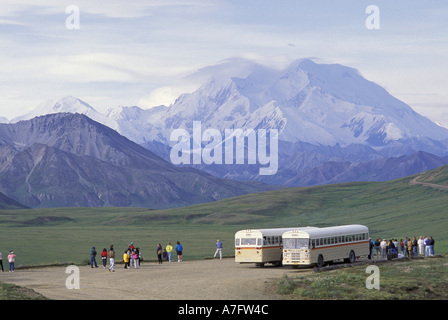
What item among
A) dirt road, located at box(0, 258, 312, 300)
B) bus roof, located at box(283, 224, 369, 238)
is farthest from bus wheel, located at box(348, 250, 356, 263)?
dirt road, located at box(0, 258, 312, 300)

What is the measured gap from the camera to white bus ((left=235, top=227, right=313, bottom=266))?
216 feet

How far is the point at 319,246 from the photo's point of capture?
206ft

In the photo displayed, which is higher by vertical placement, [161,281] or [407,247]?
[407,247]

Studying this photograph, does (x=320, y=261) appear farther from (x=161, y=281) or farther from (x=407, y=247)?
(x=161, y=281)

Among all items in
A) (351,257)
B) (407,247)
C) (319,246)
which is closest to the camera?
(319,246)

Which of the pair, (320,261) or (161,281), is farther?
(320,261)

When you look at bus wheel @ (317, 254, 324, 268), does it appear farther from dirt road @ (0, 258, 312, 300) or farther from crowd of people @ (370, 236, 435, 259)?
crowd of people @ (370, 236, 435, 259)

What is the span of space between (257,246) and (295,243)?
514cm

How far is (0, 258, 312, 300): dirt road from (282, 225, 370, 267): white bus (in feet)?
4.92

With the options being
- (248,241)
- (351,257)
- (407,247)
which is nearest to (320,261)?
(351,257)
